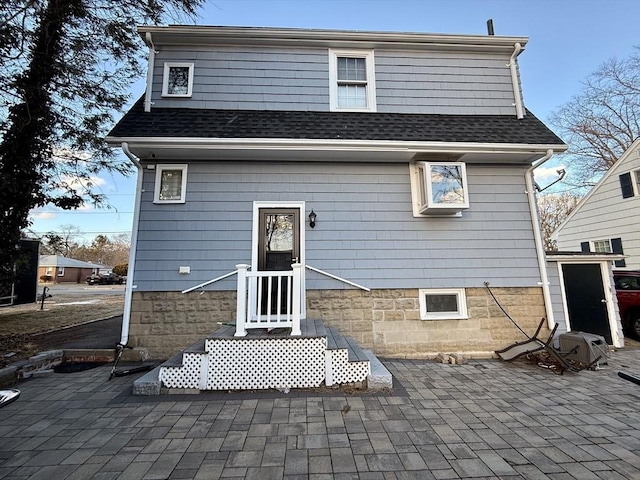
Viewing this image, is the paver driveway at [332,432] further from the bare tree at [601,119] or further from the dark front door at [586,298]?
the bare tree at [601,119]

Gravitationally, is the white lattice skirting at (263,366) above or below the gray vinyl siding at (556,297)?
below

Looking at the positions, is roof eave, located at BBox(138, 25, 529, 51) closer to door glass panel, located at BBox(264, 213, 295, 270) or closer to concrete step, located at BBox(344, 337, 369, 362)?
door glass panel, located at BBox(264, 213, 295, 270)

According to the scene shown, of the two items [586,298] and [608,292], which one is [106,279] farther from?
[608,292]

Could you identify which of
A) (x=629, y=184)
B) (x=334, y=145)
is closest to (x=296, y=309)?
(x=334, y=145)

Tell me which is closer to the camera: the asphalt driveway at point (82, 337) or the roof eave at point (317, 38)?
the asphalt driveway at point (82, 337)

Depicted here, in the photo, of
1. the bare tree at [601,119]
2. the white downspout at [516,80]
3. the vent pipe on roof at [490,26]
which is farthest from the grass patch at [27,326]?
the bare tree at [601,119]

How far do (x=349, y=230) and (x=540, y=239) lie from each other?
11.7ft

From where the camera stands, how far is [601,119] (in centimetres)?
1333

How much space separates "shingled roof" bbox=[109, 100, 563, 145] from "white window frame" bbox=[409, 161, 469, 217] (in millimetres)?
465

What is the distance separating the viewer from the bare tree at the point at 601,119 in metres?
12.2

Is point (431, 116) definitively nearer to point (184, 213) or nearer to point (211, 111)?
point (211, 111)

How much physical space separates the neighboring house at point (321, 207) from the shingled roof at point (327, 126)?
4cm

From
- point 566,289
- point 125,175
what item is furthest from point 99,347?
point 566,289

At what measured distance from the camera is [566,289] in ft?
17.7
